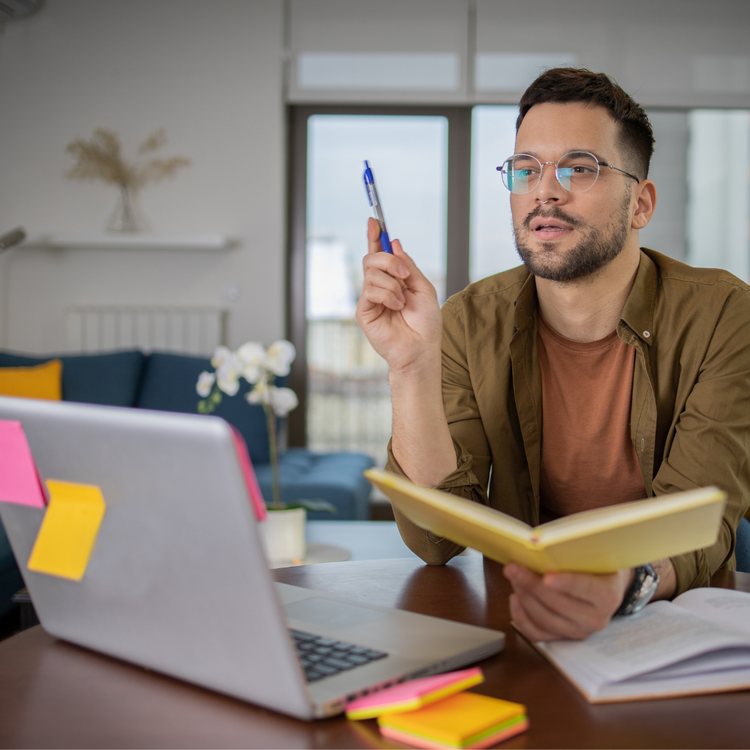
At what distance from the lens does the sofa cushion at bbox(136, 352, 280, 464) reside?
3.24m

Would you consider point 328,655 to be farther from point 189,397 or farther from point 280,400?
point 189,397

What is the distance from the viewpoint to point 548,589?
592 millimetres

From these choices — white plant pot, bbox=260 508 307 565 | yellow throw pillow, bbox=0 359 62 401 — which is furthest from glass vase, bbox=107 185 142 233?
white plant pot, bbox=260 508 307 565

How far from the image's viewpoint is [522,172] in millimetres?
1312

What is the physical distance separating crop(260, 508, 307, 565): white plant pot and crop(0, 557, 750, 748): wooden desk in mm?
991

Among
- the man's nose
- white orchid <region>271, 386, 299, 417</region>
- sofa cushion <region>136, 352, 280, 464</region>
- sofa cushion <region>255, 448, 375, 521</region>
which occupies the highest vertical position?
the man's nose

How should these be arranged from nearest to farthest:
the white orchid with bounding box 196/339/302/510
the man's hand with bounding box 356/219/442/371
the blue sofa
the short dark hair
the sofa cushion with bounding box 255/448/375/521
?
the man's hand with bounding box 356/219/442/371 → the short dark hair → the white orchid with bounding box 196/339/302/510 → the sofa cushion with bounding box 255/448/375/521 → the blue sofa

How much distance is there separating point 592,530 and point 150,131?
387cm

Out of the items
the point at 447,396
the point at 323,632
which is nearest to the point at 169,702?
the point at 323,632

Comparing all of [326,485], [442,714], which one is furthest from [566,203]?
[326,485]

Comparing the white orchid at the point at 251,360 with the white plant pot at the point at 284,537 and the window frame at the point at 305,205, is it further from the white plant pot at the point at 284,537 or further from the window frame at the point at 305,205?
the window frame at the point at 305,205

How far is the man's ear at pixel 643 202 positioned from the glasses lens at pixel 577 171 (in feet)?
0.45

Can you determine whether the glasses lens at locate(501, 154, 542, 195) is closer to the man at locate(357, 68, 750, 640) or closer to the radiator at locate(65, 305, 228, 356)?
the man at locate(357, 68, 750, 640)

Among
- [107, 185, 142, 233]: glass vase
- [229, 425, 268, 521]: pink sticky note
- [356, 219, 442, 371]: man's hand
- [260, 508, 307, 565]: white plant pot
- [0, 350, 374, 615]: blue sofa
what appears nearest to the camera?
[229, 425, 268, 521]: pink sticky note
